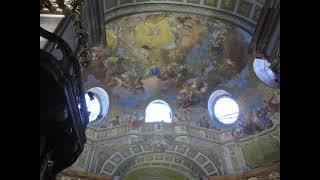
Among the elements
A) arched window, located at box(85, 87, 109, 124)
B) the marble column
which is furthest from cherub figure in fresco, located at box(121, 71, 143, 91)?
the marble column

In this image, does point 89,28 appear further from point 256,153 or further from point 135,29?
point 256,153

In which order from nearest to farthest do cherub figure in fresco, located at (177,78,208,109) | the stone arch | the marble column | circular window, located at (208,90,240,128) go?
the marble column < the stone arch < circular window, located at (208,90,240,128) < cherub figure in fresco, located at (177,78,208,109)

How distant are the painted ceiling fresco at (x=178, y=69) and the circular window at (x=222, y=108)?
9.4 inches

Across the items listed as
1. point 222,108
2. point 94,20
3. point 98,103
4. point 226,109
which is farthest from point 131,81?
point 94,20

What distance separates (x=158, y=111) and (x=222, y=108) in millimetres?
2570

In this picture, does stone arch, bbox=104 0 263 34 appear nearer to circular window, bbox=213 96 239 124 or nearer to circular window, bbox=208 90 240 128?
circular window, bbox=208 90 240 128

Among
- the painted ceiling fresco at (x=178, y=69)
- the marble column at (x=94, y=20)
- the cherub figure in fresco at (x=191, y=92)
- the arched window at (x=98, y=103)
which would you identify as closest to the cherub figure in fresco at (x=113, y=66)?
the painted ceiling fresco at (x=178, y=69)

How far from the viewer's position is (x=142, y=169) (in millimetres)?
20219

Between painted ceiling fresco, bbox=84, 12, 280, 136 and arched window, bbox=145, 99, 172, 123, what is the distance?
20cm

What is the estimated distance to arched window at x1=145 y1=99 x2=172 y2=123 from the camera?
2073 cm

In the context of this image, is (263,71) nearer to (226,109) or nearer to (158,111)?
(226,109)

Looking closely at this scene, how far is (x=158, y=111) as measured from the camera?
68.8 ft
